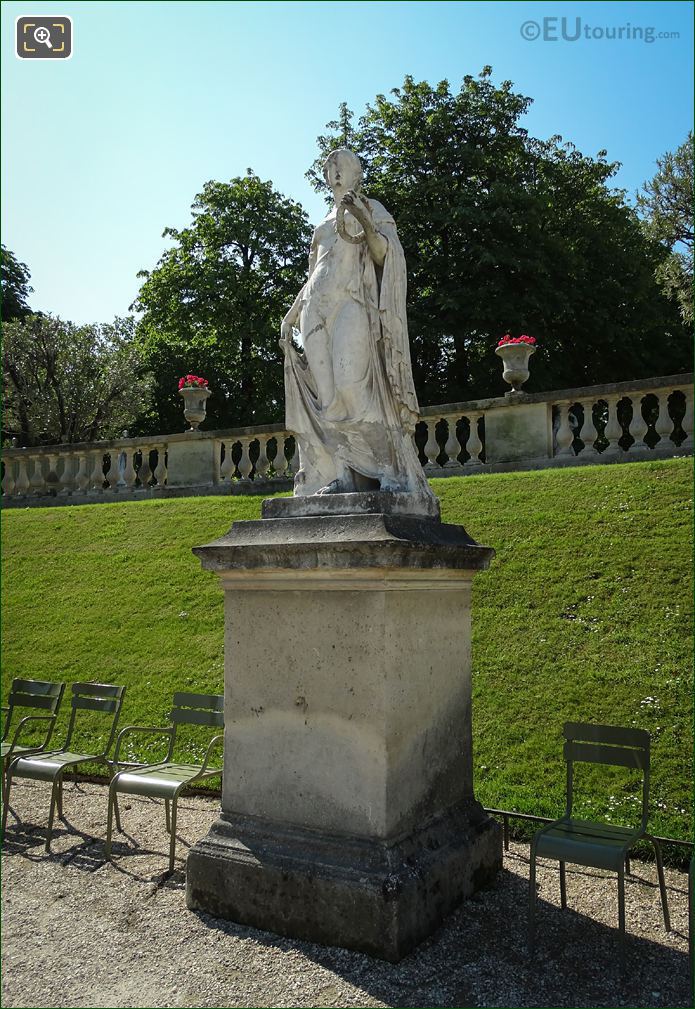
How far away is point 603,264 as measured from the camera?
69.1 ft

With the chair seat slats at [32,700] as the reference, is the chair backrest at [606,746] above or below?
above

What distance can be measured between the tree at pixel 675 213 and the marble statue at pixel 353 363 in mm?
16384

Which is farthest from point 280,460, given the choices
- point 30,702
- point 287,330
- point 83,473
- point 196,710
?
point 287,330

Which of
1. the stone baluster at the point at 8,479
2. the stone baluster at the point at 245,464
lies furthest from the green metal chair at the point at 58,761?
the stone baluster at the point at 8,479

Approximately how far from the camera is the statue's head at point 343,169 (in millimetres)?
4668

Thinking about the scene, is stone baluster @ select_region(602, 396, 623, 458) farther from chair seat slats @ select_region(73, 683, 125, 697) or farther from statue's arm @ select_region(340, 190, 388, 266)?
chair seat slats @ select_region(73, 683, 125, 697)

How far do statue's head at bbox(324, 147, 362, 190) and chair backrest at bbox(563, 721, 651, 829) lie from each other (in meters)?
3.35

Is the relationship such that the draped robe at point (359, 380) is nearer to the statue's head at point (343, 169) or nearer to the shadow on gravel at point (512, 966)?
the statue's head at point (343, 169)

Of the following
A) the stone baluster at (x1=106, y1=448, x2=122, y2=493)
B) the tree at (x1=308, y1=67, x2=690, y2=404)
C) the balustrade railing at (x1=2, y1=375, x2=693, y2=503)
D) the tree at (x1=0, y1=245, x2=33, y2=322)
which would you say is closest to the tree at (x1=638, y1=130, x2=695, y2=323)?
the tree at (x1=308, y1=67, x2=690, y2=404)

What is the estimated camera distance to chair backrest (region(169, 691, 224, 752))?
5.69 m

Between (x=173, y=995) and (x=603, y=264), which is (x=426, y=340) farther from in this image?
(x=173, y=995)

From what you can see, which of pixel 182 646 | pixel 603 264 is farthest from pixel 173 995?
pixel 603 264

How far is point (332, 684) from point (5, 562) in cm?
874

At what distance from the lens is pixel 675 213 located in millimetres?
19641
